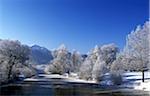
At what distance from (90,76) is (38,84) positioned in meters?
2.50

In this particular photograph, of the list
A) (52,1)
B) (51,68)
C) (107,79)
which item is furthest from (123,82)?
(52,1)

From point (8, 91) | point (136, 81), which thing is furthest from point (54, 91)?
point (136, 81)

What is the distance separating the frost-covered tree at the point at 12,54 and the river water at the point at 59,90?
1.77ft

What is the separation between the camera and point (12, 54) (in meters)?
11.7

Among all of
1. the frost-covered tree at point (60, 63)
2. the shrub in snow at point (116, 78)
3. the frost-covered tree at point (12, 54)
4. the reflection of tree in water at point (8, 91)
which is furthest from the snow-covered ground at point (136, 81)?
the reflection of tree in water at point (8, 91)

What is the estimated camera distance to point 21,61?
11969 millimetres

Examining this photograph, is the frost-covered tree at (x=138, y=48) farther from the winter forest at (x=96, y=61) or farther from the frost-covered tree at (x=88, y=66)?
the frost-covered tree at (x=88, y=66)

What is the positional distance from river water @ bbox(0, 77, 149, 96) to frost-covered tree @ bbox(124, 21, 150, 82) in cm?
183

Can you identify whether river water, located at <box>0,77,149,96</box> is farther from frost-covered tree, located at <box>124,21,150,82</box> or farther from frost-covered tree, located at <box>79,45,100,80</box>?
frost-covered tree, located at <box>124,21,150,82</box>

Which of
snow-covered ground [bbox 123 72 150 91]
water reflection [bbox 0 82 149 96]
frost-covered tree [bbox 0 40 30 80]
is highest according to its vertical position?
frost-covered tree [bbox 0 40 30 80]

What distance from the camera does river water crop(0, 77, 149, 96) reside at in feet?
28.2

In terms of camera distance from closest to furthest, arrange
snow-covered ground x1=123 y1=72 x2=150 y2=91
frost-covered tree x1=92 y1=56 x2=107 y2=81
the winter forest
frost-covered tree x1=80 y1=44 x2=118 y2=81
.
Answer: snow-covered ground x1=123 y1=72 x2=150 y2=91, the winter forest, frost-covered tree x1=92 y1=56 x2=107 y2=81, frost-covered tree x1=80 y1=44 x2=118 y2=81

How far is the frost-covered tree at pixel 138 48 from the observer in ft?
38.5

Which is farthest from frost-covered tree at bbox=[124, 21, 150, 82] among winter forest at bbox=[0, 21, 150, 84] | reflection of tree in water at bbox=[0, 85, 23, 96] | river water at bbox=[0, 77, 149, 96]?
reflection of tree in water at bbox=[0, 85, 23, 96]
